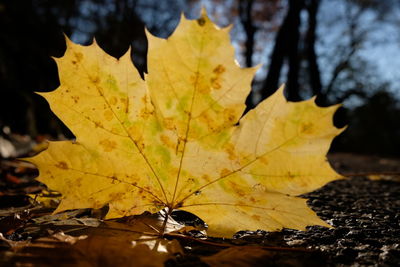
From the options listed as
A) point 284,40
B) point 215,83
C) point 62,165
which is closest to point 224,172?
point 215,83

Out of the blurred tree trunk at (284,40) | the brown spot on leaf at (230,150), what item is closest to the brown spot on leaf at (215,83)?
the brown spot on leaf at (230,150)

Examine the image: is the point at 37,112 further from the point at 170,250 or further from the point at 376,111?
the point at 376,111

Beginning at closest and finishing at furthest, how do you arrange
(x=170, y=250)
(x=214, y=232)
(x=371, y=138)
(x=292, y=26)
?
1. (x=170, y=250)
2. (x=214, y=232)
3. (x=292, y=26)
4. (x=371, y=138)

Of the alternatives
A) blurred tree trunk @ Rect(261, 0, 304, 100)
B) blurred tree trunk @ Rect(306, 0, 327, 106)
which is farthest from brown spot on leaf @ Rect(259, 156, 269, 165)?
blurred tree trunk @ Rect(306, 0, 327, 106)

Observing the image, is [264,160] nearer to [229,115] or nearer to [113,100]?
[229,115]

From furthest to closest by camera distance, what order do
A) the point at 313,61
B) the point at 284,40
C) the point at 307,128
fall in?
the point at 313,61
the point at 284,40
the point at 307,128

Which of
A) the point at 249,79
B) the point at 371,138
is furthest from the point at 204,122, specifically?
the point at 371,138

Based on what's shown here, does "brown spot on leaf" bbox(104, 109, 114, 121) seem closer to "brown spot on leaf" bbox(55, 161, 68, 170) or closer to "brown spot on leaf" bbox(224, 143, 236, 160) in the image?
"brown spot on leaf" bbox(55, 161, 68, 170)
